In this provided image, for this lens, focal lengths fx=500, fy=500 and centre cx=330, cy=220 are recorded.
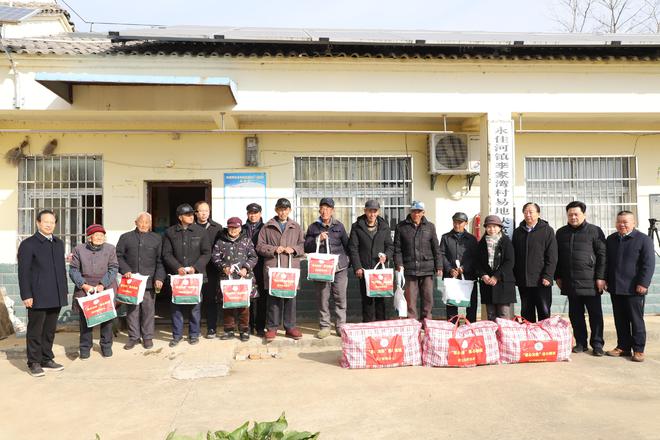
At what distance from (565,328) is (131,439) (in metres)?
4.31

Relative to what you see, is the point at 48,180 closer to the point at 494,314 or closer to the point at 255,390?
the point at 255,390

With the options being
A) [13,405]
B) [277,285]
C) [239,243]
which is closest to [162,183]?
[239,243]

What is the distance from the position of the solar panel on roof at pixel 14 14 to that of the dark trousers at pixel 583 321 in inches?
357

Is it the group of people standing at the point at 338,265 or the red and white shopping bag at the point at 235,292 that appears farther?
the red and white shopping bag at the point at 235,292

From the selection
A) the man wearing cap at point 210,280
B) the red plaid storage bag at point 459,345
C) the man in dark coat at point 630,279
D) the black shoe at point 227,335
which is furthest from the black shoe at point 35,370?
the man in dark coat at point 630,279

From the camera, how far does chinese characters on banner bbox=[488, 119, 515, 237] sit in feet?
23.0

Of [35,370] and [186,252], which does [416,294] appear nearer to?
[186,252]

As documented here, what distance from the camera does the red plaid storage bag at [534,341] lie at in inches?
206

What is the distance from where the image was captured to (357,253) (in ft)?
20.8

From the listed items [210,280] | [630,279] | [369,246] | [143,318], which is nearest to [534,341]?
[630,279]

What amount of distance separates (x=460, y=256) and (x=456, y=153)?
2.05 m

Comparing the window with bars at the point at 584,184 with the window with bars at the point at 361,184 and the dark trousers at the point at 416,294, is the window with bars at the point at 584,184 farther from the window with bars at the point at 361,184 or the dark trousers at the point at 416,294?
the dark trousers at the point at 416,294

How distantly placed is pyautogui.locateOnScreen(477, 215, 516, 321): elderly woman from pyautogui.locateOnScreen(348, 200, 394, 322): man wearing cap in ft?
3.74

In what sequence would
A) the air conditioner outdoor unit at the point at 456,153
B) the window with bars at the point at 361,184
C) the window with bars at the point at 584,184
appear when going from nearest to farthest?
the air conditioner outdoor unit at the point at 456,153 → the window with bars at the point at 361,184 → the window with bars at the point at 584,184
